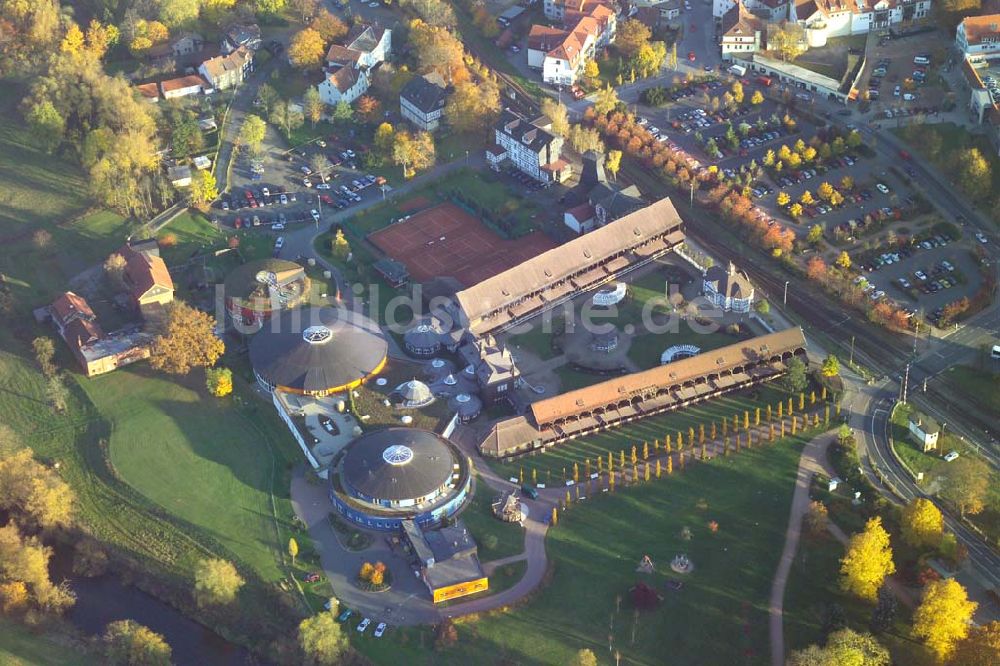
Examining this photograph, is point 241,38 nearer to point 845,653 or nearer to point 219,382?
point 219,382

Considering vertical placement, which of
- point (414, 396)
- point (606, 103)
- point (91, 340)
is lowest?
point (91, 340)

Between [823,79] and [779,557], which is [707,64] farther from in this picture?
[779,557]

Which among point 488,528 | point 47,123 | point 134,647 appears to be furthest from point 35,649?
point 47,123

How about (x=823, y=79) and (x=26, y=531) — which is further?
(x=823, y=79)

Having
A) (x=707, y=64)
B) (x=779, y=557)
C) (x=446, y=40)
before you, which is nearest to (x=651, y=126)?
(x=707, y=64)

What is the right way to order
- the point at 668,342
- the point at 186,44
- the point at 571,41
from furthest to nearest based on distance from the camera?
the point at 186,44
the point at 571,41
the point at 668,342

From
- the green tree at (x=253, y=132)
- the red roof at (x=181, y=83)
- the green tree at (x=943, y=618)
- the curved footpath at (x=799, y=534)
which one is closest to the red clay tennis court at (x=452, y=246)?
the green tree at (x=253, y=132)
